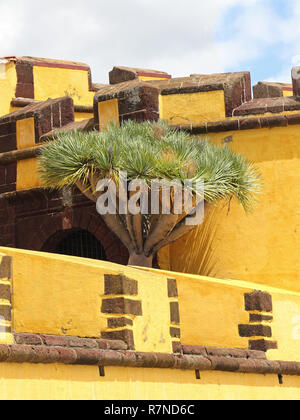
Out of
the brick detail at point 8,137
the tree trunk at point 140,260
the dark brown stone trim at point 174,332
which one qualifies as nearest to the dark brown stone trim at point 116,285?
the dark brown stone trim at point 174,332

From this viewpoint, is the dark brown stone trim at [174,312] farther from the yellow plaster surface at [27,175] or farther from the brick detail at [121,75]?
the brick detail at [121,75]

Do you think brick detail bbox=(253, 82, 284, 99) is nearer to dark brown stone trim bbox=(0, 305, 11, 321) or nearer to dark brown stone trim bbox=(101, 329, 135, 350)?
dark brown stone trim bbox=(101, 329, 135, 350)

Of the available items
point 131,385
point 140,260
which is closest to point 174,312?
point 131,385

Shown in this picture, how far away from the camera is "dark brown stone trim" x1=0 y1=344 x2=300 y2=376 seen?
332 inches

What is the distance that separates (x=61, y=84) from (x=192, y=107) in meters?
5.98

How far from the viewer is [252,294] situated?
12.5 metres

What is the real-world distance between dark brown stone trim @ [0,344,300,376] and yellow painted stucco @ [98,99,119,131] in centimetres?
550

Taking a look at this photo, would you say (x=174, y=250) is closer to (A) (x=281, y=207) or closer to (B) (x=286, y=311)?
(A) (x=281, y=207)

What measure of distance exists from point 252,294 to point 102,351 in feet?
11.8

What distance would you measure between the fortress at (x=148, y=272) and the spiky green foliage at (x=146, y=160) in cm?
104

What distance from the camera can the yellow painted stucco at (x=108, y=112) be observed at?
1603cm

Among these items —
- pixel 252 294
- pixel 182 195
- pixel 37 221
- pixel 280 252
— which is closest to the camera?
pixel 252 294

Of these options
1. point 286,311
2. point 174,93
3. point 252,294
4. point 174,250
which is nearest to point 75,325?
point 252,294

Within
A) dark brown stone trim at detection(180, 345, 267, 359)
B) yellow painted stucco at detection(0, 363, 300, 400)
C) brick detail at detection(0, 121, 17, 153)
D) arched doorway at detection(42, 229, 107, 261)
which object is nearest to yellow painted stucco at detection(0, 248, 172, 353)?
yellow painted stucco at detection(0, 363, 300, 400)
